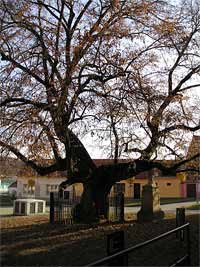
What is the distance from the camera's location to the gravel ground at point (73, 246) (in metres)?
10.9

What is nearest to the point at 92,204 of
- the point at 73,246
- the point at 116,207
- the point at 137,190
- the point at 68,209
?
the point at 68,209

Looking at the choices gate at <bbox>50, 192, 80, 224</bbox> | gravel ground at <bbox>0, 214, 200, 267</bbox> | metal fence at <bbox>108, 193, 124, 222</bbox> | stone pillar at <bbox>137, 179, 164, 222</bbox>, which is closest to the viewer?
gravel ground at <bbox>0, 214, 200, 267</bbox>

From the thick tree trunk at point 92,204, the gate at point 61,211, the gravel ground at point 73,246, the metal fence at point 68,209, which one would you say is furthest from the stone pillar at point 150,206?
the gravel ground at point 73,246

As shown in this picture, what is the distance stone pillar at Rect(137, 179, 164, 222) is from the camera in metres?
21.9

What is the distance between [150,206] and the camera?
22.5 m

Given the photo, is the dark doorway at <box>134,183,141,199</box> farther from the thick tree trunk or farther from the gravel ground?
the gravel ground

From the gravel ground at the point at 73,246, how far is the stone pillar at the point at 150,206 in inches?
172

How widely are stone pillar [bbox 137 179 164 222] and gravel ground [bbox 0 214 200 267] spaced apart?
4.37m

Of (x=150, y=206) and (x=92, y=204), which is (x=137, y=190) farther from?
(x=92, y=204)

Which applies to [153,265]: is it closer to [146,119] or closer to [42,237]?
[42,237]

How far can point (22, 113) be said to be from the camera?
618 inches

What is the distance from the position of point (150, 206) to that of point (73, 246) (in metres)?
10.1

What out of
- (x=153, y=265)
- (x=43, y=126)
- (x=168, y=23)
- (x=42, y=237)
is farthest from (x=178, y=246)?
(x=168, y=23)

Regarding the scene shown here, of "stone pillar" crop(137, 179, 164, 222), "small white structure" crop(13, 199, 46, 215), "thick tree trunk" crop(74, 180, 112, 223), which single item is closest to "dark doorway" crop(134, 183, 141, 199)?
"small white structure" crop(13, 199, 46, 215)
